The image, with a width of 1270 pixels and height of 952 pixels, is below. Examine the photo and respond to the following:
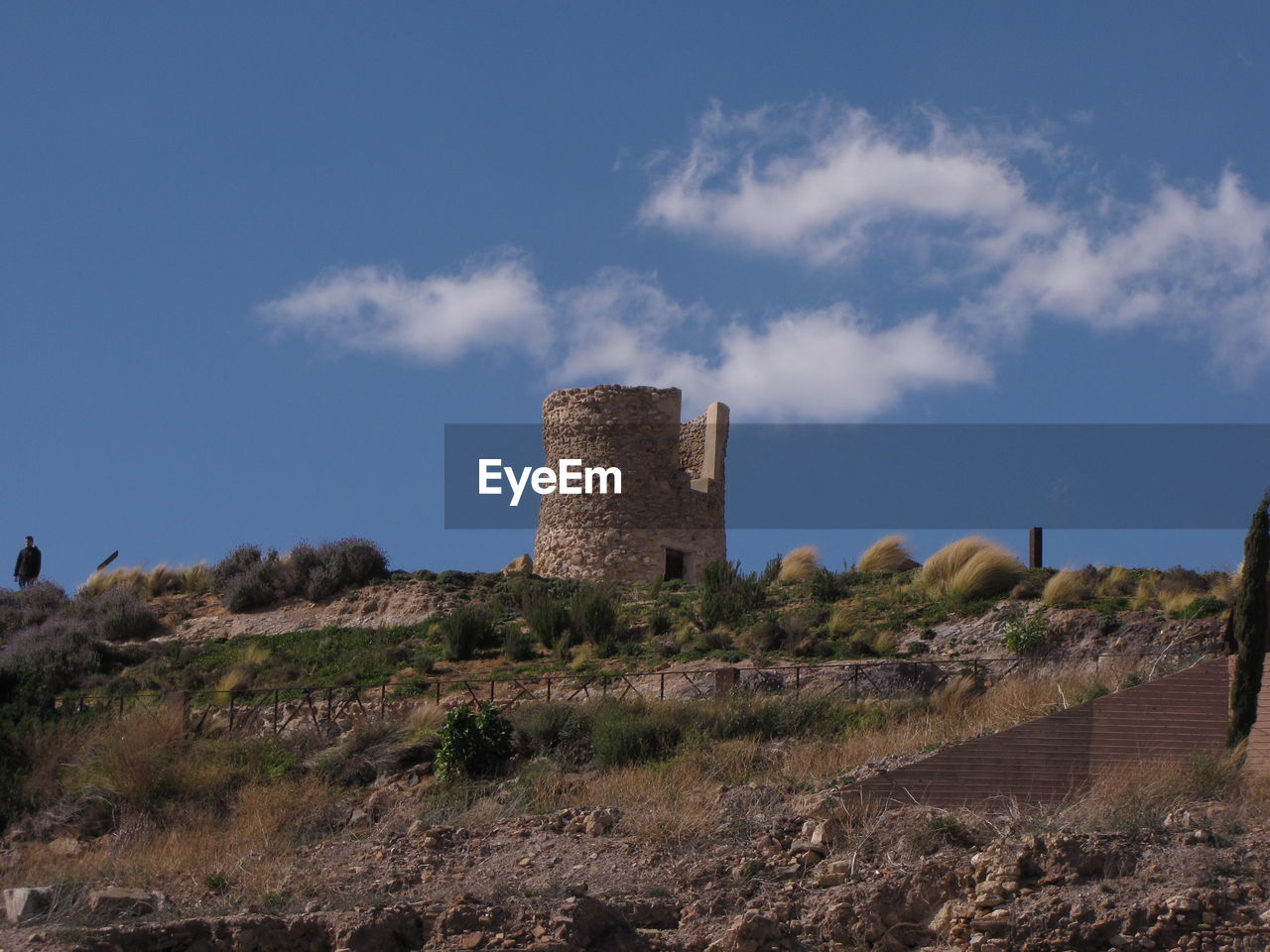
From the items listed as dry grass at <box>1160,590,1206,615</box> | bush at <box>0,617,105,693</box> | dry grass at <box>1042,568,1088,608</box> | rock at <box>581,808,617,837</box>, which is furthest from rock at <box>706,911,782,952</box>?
bush at <box>0,617,105,693</box>

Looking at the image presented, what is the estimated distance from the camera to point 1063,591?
24.7m

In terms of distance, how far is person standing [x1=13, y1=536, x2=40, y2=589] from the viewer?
36656 mm

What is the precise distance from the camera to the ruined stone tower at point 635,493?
33406mm

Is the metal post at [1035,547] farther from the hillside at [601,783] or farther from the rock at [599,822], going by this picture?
the rock at [599,822]

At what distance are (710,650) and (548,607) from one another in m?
3.65

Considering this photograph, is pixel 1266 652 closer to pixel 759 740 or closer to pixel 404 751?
pixel 759 740

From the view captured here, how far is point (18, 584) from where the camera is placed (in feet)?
120

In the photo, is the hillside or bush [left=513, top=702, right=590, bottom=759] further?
bush [left=513, top=702, right=590, bottom=759]

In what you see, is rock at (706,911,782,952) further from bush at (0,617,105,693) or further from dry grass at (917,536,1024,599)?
bush at (0,617,105,693)

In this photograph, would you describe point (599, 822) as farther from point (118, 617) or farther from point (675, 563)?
point (675, 563)

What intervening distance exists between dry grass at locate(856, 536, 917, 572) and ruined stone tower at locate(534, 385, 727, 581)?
4.12 m

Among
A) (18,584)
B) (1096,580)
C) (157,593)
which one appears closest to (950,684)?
(1096,580)

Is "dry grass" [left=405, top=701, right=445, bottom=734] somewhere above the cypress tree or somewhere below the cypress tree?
below

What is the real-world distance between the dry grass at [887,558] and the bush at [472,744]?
42.3ft
